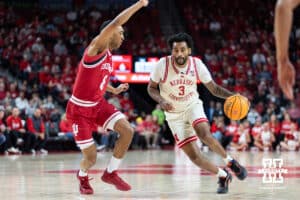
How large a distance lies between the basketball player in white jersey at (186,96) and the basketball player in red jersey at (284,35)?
178 inches

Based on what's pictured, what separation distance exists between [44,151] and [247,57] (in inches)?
390

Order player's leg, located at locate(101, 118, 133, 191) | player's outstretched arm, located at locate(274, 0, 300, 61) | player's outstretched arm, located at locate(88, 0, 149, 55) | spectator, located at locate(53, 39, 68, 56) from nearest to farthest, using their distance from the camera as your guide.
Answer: player's outstretched arm, located at locate(274, 0, 300, 61), player's outstretched arm, located at locate(88, 0, 149, 55), player's leg, located at locate(101, 118, 133, 191), spectator, located at locate(53, 39, 68, 56)

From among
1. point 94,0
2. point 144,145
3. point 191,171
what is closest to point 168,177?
point 191,171

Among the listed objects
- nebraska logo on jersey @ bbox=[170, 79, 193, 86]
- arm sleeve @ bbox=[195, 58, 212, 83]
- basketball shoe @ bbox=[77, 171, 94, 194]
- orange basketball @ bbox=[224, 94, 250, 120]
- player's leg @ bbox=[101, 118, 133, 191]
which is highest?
arm sleeve @ bbox=[195, 58, 212, 83]

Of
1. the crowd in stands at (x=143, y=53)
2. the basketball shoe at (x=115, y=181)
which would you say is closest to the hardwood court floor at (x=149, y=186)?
the basketball shoe at (x=115, y=181)

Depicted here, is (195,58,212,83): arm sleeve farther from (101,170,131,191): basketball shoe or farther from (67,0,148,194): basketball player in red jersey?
(101,170,131,191): basketball shoe

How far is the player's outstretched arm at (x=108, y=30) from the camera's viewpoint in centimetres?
651

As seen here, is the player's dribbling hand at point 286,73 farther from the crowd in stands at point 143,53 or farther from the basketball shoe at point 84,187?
the crowd in stands at point 143,53

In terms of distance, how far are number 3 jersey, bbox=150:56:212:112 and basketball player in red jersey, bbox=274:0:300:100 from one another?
A: 462cm

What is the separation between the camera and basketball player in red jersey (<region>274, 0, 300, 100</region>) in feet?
9.68

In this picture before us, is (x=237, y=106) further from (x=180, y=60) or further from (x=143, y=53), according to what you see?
(x=143, y=53)

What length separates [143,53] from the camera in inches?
933

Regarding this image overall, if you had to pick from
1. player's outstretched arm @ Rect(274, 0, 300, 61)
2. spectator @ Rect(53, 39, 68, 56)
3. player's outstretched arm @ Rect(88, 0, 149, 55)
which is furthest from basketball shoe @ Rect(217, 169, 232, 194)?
spectator @ Rect(53, 39, 68, 56)

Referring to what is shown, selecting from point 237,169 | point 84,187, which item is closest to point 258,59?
point 237,169
